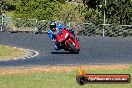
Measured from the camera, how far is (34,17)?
47312 mm

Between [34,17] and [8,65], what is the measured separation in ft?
91.6

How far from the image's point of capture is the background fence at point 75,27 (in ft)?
131

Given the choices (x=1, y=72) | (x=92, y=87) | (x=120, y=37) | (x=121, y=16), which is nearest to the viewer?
(x=92, y=87)

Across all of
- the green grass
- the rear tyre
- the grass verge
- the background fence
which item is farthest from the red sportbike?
the background fence

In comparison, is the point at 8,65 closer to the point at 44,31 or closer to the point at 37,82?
the point at 37,82

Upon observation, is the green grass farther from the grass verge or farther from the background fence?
the background fence

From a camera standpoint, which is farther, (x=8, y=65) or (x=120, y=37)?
(x=120, y=37)

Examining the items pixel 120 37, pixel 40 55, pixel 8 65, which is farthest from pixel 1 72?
pixel 120 37

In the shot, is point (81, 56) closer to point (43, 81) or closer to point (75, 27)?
point (43, 81)

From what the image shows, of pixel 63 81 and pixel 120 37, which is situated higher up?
pixel 63 81

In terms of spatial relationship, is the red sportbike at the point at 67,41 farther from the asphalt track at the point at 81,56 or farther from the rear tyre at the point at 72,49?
the asphalt track at the point at 81,56

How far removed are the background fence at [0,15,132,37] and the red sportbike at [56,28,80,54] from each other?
579 inches

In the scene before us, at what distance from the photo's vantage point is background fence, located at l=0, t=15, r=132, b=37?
39.8 metres

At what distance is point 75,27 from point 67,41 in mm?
16946
